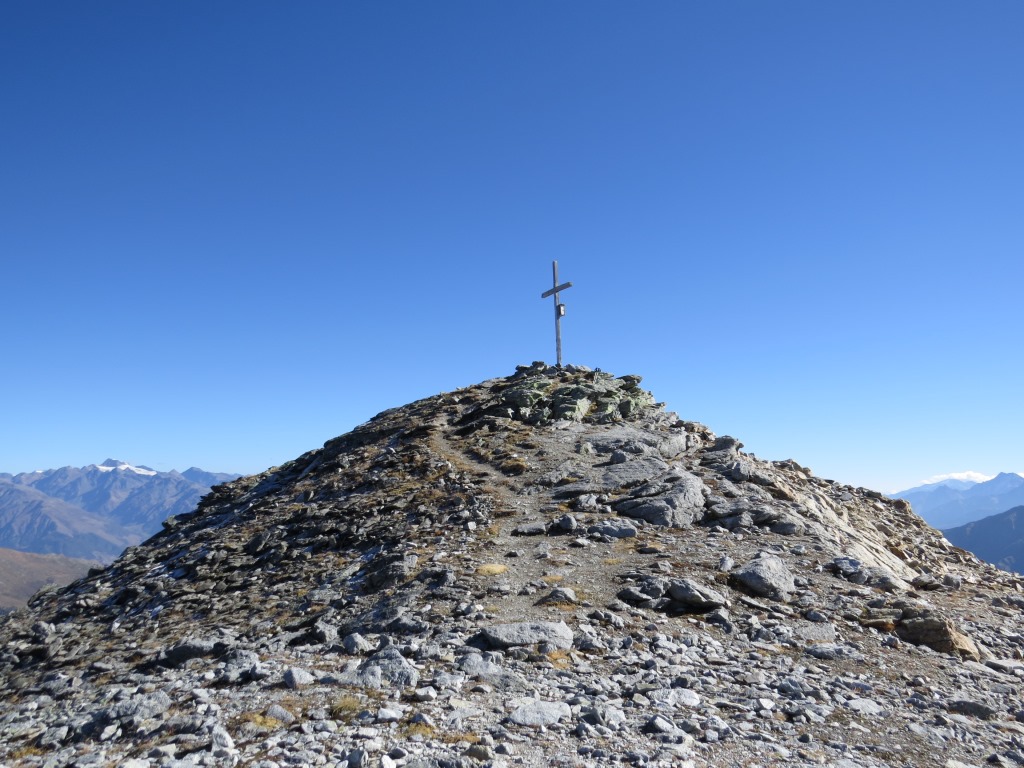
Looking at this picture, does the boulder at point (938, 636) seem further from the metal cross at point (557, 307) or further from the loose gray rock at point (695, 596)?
the metal cross at point (557, 307)

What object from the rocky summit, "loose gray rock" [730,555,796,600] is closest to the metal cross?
the rocky summit

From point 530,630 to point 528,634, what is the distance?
0.16m

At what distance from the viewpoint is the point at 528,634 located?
12.1 metres

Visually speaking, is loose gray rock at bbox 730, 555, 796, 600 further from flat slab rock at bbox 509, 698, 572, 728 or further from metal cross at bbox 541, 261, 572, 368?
metal cross at bbox 541, 261, 572, 368

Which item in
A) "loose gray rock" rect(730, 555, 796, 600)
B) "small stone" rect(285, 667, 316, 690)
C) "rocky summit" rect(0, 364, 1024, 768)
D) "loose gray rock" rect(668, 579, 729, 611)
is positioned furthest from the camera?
"loose gray rock" rect(730, 555, 796, 600)

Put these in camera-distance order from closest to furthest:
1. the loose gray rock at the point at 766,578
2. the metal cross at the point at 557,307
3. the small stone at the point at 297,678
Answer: the small stone at the point at 297,678, the loose gray rock at the point at 766,578, the metal cross at the point at 557,307

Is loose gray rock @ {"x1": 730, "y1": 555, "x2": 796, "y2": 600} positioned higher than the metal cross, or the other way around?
the metal cross

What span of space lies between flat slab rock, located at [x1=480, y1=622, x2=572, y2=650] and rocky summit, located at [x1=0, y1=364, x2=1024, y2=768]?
7 centimetres

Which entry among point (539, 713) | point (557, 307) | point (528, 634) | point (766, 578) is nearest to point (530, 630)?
point (528, 634)

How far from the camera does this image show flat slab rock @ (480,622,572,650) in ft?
38.9

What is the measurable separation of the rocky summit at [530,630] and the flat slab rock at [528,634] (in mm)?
69

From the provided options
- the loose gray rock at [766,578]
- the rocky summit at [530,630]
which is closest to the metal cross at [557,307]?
the rocky summit at [530,630]

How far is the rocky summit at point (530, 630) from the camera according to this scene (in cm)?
871

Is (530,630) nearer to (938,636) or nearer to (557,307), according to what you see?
(938,636)
